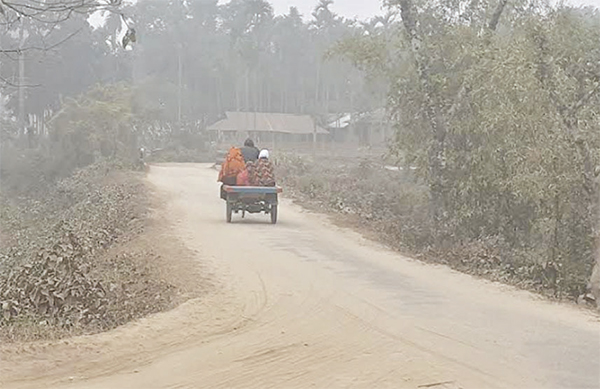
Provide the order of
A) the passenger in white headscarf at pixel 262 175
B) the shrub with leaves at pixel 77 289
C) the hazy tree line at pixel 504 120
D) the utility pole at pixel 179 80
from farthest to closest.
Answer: the utility pole at pixel 179 80
the passenger in white headscarf at pixel 262 175
the hazy tree line at pixel 504 120
the shrub with leaves at pixel 77 289

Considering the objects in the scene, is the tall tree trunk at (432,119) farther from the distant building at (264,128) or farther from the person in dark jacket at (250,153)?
the distant building at (264,128)

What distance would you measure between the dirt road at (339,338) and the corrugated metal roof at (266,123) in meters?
54.3

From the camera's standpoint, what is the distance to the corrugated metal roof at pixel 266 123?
218 ft

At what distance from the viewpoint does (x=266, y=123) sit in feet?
222

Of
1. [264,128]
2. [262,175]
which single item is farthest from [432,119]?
[264,128]

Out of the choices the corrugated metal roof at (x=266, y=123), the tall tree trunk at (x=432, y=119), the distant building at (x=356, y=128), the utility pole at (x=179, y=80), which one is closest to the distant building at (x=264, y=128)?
the corrugated metal roof at (x=266, y=123)

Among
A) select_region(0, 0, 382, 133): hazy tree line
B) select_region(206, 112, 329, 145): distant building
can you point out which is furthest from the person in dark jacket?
select_region(206, 112, 329, 145): distant building

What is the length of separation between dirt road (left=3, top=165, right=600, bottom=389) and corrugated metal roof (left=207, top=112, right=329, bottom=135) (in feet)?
178

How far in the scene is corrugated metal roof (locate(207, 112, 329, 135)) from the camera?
218ft

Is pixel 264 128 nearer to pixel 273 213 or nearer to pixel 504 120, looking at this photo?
pixel 273 213

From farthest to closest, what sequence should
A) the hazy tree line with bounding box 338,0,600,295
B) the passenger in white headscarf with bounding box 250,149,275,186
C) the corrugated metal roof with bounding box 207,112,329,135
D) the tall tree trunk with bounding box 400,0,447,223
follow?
the corrugated metal roof with bounding box 207,112,329,135 < the passenger in white headscarf with bounding box 250,149,275,186 < the tall tree trunk with bounding box 400,0,447,223 < the hazy tree line with bounding box 338,0,600,295

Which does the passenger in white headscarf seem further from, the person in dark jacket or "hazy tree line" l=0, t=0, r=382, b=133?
"hazy tree line" l=0, t=0, r=382, b=133

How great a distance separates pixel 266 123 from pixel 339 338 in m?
60.3

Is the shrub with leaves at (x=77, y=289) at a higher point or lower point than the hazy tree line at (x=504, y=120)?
lower
